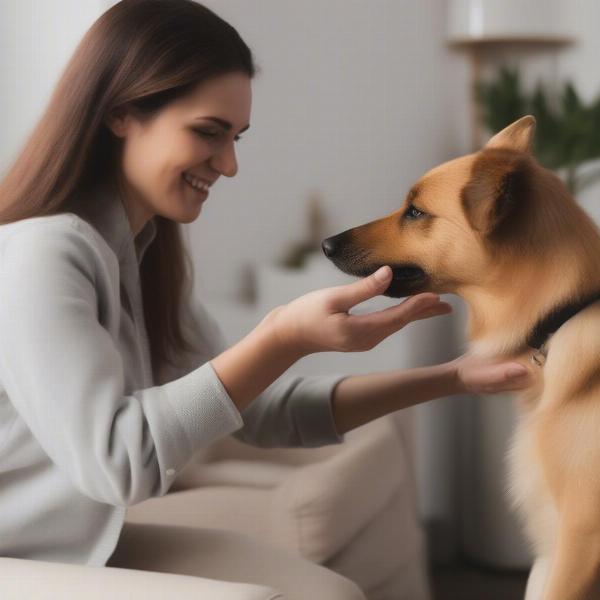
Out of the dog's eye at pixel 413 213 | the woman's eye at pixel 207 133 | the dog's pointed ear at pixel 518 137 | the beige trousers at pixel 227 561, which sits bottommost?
the beige trousers at pixel 227 561

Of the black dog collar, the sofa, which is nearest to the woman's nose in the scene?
the black dog collar

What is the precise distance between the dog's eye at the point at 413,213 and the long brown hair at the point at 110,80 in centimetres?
27

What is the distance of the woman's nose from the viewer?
120cm

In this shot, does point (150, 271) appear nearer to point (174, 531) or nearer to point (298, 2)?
point (174, 531)

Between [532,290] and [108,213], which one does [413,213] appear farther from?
[108,213]

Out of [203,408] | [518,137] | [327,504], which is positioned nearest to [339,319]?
[203,408]

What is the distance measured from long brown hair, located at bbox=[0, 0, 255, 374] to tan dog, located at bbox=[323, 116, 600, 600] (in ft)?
0.93

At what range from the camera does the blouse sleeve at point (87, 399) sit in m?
0.98

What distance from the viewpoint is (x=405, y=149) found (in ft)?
10.1

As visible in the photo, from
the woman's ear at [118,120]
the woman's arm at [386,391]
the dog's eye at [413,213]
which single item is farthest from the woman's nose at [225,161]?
the woman's arm at [386,391]

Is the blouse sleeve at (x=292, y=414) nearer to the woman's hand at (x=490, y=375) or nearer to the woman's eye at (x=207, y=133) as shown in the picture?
the woman's hand at (x=490, y=375)

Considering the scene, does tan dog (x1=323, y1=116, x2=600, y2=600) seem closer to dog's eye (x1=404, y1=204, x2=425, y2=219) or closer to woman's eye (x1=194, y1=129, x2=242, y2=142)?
dog's eye (x1=404, y1=204, x2=425, y2=219)

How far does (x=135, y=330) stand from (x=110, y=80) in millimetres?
332

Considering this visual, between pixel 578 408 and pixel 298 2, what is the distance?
2088 mm
